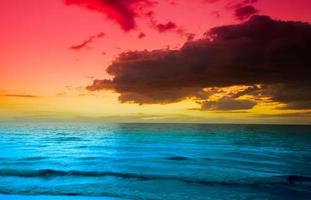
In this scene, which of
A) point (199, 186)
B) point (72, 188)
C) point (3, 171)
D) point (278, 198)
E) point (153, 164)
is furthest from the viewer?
point (153, 164)

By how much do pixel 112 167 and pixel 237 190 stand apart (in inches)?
526

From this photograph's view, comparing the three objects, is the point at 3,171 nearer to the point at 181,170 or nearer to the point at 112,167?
the point at 112,167

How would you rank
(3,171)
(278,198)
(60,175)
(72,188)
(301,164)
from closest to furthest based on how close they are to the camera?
(278,198) → (72,188) → (60,175) → (3,171) → (301,164)

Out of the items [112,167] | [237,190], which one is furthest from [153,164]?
[237,190]

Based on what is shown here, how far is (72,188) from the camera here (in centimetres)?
2086

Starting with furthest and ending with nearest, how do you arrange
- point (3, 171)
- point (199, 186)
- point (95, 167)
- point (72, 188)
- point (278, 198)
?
point (95, 167)
point (3, 171)
point (199, 186)
point (72, 188)
point (278, 198)

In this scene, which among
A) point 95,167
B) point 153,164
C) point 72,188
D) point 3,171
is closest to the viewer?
point 72,188

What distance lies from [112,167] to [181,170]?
6343mm

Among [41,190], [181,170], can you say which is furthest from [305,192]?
[41,190]

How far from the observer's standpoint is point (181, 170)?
96.9ft

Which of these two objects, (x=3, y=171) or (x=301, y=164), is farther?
(x=301, y=164)

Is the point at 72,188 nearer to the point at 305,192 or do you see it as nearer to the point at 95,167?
the point at 95,167

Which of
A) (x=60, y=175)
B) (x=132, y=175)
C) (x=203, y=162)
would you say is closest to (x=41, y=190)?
(x=60, y=175)

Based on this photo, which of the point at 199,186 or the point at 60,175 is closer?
the point at 199,186
